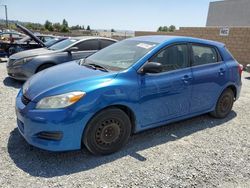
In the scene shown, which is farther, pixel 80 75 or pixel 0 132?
pixel 0 132

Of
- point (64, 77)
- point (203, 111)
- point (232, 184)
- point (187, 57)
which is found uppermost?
point (187, 57)

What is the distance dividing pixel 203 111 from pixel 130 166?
2000mm

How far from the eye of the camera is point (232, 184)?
2.99m

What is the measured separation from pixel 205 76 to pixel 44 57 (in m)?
4.39

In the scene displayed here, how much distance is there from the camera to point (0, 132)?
3.88m

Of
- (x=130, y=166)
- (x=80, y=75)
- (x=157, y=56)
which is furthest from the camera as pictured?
(x=157, y=56)

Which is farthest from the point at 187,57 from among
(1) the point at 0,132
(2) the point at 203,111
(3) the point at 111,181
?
(1) the point at 0,132

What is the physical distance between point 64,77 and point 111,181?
1.48 meters

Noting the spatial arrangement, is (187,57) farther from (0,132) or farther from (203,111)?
(0,132)

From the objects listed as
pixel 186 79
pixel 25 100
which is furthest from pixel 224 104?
pixel 25 100

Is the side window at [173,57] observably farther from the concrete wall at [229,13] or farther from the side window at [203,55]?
the concrete wall at [229,13]

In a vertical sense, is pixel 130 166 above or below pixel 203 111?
below

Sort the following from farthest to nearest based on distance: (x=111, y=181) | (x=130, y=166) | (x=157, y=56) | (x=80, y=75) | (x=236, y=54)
A: (x=236, y=54), (x=157, y=56), (x=80, y=75), (x=130, y=166), (x=111, y=181)

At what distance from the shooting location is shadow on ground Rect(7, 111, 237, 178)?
3.04 meters
